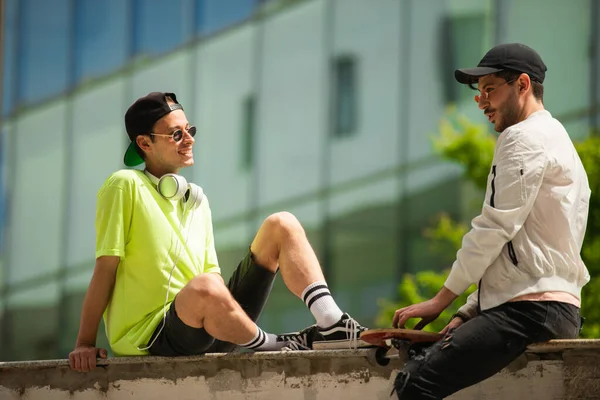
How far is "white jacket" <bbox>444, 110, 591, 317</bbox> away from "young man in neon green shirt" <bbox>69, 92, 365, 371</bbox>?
87 cm

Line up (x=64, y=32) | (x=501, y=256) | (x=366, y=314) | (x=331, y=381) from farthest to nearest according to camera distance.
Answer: (x=64, y=32), (x=366, y=314), (x=331, y=381), (x=501, y=256)

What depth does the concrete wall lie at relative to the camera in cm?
438

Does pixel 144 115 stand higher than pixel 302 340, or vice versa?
pixel 144 115

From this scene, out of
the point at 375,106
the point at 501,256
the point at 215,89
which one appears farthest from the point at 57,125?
the point at 501,256

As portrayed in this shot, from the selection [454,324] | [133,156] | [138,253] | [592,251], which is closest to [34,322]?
[592,251]

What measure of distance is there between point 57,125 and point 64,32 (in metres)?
1.53

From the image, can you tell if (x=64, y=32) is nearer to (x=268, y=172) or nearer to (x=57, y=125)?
(x=57, y=125)

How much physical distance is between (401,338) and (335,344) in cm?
54

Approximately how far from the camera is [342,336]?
497 cm

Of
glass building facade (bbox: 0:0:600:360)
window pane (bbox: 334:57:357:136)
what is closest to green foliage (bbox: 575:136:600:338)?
glass building facade (bbox: 0:0:600:360)

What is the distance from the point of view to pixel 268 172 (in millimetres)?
16672

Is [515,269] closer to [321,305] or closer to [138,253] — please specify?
[321,305]

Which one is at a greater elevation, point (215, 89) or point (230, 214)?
point (215, 89)

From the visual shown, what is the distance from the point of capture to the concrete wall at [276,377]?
14.4 ft
